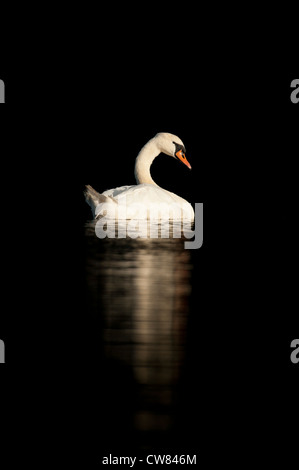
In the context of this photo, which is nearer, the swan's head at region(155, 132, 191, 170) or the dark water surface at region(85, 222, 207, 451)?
the dark water surface at region(85, 222, 207, 451)

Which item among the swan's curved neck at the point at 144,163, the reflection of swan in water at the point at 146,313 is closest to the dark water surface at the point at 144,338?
the reflection of swan in water at the point at 146,313

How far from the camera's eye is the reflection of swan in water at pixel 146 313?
3512 mm

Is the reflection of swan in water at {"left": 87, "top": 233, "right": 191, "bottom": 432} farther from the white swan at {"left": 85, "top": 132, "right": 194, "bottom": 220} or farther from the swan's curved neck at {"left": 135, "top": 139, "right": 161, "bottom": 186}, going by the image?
the swan's curved neck at {"left": 135, "top": 139, "right": 161, "bottom": 186}

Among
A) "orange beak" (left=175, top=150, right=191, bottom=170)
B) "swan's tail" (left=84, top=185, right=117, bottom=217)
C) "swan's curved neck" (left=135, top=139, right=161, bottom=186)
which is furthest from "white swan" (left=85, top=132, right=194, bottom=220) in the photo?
"orange beak" (left=175, top=150, right=191, bottom=170)

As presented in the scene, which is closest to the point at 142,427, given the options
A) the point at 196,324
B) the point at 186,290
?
the point at 196,324

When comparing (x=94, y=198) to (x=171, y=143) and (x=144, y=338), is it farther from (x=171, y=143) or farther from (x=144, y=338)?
(x=144, y=338)

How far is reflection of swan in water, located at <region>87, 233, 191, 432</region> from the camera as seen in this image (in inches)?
138

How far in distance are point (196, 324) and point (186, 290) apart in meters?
0.85

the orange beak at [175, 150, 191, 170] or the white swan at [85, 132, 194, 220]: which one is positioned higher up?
the orange beak at [175, 150, 191, 170]

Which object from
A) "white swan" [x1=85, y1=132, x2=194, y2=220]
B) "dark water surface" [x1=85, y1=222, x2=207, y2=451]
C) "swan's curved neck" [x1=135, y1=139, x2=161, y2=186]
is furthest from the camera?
"swan's curved neck" [x1=135, y1=139, x2=161, y2=186]

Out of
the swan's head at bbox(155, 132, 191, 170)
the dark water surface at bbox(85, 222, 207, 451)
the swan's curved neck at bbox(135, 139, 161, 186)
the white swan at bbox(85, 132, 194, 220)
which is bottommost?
the dark water surface at bbox(85, 222, 207, 451)

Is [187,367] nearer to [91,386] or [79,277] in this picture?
[91,386]

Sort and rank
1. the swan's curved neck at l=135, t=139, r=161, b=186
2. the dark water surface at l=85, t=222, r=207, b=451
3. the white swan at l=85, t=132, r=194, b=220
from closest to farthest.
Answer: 1. the dark water surface at l=85, t=222, r=207, b=451
2. the white swan at l=85, t=132, r=194, b=220
3. the swan's curved neck at l=135, t=139, r=161, b=186

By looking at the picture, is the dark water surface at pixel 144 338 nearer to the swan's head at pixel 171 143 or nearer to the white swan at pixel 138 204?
the white swan at pixel 138 204
